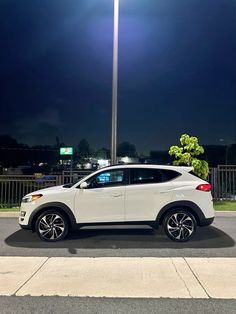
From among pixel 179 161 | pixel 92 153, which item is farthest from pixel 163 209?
pixel 92 153

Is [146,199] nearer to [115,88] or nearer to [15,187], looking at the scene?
[115,88]

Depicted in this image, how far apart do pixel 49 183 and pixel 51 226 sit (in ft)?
28.9

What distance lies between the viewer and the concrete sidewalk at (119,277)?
17.1 ft

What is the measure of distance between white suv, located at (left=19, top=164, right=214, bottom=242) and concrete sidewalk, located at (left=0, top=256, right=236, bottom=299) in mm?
1419

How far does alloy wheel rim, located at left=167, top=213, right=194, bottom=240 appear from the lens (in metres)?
8.32

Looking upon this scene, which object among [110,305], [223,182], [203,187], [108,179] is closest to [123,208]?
[108,179]

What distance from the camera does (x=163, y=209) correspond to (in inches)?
328

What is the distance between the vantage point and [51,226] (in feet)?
27.6

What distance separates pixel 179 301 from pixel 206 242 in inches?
145

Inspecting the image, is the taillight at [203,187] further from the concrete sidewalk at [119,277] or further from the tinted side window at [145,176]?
the concrete sidewalk at [119,277]

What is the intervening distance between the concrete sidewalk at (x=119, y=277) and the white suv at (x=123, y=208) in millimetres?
1419

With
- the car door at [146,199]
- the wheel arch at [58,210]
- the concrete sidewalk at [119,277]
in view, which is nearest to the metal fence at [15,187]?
the wheel arch at [58,210]

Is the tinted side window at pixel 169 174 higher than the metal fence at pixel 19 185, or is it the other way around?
the tinted side window at pixel 169 174

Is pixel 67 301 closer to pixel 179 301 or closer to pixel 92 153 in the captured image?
pixel 179 301
